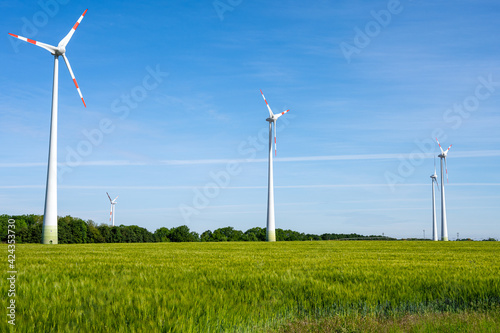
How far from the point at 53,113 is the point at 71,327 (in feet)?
154

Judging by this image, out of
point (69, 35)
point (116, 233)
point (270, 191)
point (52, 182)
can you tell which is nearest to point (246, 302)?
point (52, 182)

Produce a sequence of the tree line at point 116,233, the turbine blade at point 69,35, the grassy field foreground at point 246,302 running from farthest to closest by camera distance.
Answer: the tree line at point 116,233 < the turbine blade at point 69,35 < the grassy field foreground at point 246,302

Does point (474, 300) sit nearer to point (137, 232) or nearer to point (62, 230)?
point (62, 230)

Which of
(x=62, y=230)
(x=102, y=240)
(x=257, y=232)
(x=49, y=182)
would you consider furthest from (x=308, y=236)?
(x=49, y=182)

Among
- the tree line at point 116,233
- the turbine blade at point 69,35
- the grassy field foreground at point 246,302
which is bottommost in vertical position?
the tree line at point 116,233

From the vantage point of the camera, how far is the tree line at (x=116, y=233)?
10019cm

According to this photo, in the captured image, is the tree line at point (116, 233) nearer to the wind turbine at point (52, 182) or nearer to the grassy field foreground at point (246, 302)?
the wind turbine at point (52, 182)

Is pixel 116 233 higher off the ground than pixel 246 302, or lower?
lower

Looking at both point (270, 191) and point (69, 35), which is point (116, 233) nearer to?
point (270, 191)

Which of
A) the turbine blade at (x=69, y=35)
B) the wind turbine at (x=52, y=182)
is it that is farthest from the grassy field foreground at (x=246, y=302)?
the turbine blade at (x=69, y=35)

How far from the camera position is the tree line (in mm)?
100188

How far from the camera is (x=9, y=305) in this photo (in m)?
6.54

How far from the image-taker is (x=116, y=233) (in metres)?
125

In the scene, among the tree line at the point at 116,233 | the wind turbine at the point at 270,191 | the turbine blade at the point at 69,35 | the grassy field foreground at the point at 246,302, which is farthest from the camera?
the tree line at the point at 116,233
